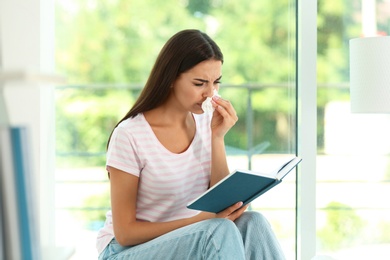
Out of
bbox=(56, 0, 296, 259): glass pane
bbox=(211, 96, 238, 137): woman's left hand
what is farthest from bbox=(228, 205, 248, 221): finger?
bbox=(56, 0, 296, 259): glass pane

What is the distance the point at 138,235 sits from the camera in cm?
231

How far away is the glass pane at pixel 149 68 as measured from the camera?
3.30 meters

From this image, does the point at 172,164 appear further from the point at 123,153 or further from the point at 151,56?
the point at 151,56

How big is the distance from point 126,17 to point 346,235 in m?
1.56

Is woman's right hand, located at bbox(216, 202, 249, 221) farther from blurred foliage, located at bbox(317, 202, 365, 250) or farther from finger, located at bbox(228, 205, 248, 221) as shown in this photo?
blurred foliage, located at bbox(317, 202, 365, 250)

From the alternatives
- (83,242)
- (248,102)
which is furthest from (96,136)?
A: (248,102)

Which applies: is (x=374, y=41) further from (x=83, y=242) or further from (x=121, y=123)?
(x=83, y=242)

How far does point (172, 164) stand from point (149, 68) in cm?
95

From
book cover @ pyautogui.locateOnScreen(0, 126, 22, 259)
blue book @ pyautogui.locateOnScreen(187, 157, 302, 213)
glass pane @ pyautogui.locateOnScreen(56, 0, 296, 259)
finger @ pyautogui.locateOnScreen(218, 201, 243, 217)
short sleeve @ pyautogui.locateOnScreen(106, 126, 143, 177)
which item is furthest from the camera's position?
glass pane @ pyautogui.locateOnScreen(56, 0, 296, 259)

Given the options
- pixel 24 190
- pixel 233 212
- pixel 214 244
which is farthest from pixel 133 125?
pixel 24 190

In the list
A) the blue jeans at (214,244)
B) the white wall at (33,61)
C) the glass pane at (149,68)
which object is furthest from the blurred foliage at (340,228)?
the white wall at (33,61)

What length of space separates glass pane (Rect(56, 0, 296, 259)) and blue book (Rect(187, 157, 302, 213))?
1.09 meters

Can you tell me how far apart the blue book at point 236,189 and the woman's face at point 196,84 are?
1.32 ft

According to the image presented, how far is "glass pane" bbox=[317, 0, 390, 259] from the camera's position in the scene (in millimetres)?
3318
